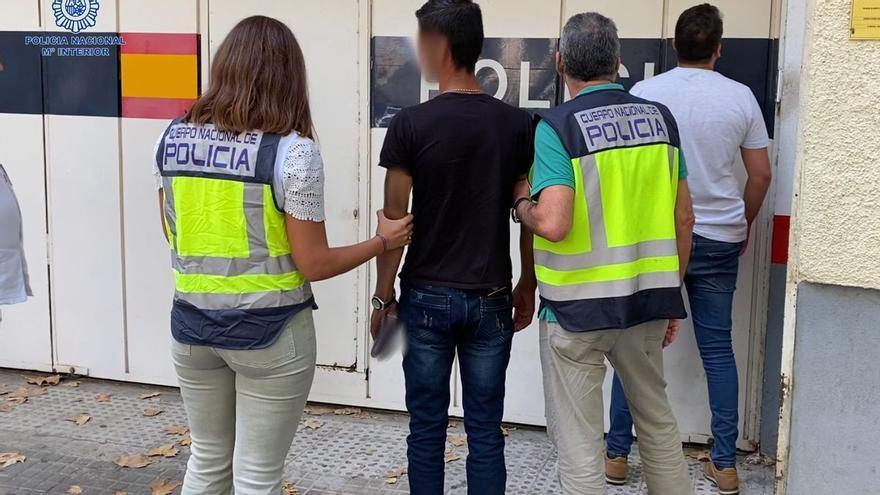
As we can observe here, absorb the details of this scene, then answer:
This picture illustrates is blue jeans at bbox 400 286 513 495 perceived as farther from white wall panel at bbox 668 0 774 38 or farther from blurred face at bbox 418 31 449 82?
white wall panel at bbox 668 0 774 38

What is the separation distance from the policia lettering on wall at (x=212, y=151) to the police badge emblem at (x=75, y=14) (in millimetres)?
2736

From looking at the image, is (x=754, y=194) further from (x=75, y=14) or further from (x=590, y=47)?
(x=75, y=14)

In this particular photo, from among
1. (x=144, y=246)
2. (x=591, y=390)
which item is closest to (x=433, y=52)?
(x=591, y=390)

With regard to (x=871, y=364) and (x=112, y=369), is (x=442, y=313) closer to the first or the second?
(x=871, y=364)

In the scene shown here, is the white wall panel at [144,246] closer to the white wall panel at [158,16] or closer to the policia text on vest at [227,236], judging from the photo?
the white wall panel at [158,16]

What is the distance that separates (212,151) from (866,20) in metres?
1.85

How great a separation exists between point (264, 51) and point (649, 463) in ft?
6.13

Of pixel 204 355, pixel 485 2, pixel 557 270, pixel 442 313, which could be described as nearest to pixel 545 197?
pixel 557 270

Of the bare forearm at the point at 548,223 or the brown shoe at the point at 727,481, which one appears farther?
the brown shoe at the point at 727,481

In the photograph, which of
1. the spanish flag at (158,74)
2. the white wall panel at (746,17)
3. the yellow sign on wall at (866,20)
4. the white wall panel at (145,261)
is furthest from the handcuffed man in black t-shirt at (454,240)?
the white wall panel at (145,261)

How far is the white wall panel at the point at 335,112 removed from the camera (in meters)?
4.63

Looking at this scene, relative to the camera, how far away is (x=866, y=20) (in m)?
2.45

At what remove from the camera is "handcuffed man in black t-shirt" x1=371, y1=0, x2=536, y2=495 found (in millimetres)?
2961

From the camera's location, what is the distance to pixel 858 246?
2521 millimetres
